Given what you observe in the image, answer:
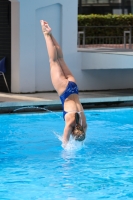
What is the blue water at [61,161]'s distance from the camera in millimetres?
7277

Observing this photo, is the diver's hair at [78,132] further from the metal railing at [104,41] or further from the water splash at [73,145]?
the metal railing at [104,41]

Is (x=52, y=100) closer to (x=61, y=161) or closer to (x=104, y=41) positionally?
(x=61, y=161)

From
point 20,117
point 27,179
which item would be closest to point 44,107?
point 20,117

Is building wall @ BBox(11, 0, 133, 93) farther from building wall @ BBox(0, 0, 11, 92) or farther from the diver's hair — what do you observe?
the diver's hair

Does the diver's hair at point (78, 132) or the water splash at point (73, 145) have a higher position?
the diver's hair at point (78, 132)

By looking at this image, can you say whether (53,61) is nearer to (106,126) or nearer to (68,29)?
(106,126)

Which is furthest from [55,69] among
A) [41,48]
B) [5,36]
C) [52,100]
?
[5,36]

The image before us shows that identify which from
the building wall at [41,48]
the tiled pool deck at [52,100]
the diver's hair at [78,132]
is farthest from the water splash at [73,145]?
the building wall at [41,48]

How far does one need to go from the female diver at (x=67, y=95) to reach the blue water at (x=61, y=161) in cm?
50

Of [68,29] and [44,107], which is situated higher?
[68,29]

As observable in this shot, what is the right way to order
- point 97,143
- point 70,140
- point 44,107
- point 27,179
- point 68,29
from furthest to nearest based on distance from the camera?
point 68,29 < point 44,107 < point 97,143 < point 70,140 < point 27,179

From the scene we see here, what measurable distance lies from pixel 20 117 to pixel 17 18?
3688mm

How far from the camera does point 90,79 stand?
16.7m

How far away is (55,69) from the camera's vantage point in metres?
9.30
